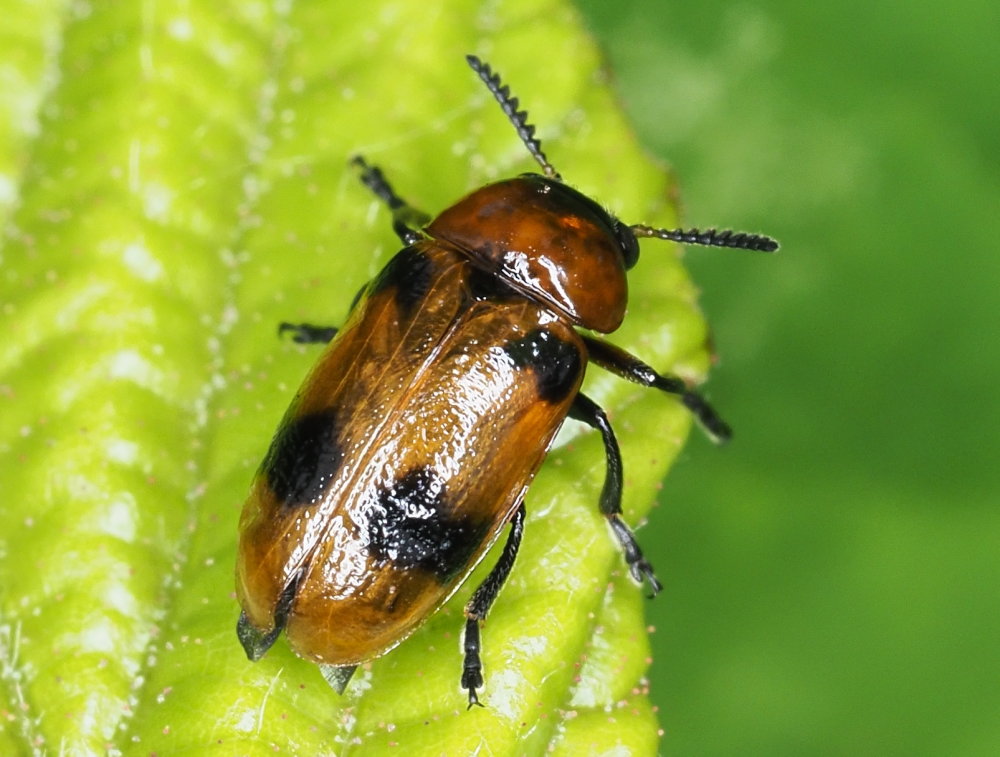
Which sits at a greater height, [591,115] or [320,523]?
[591,115]

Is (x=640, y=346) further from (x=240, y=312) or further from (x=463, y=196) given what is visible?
(x=240, y=312)

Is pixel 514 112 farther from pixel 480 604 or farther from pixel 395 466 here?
pixel 480 604

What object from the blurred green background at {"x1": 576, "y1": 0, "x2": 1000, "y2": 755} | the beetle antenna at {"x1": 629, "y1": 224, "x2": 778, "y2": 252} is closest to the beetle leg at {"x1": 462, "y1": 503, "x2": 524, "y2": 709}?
the blurred green background at {"x1": 576, "y1": 0, "x2": 1000, "y2": 755}

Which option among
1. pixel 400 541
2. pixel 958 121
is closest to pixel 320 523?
pixel 400 541

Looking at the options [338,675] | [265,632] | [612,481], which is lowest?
[338,675]

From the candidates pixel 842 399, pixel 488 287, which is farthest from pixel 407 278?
pixel 842 399

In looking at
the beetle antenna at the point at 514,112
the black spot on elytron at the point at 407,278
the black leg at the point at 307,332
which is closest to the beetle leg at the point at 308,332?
the black leg at the point at 307,332
